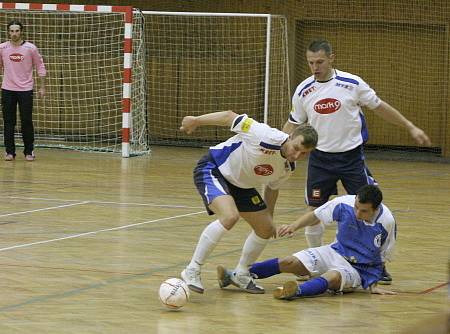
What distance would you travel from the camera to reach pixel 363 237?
293 inches

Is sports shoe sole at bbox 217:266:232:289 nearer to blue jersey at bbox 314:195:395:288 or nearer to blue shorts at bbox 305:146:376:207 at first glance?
blue jersey at bbox 314:195:395:288

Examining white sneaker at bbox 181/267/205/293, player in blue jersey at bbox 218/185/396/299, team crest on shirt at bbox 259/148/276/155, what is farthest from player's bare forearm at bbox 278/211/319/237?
white sneaker at bbox 181/267/205/293

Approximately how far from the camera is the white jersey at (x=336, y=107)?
27.8ft

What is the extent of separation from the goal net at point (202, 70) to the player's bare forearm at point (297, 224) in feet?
45.6

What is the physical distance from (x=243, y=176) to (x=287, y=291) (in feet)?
2.99

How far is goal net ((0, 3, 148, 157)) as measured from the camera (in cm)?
2145

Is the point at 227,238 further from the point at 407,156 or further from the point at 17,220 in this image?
the point at 407,156

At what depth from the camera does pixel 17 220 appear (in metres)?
10.8

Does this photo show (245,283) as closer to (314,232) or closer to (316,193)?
(314,232)

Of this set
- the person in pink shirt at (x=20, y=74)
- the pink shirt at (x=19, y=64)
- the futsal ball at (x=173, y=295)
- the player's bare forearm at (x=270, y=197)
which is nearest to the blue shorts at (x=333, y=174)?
the player's bare forearm at (x=270, y=197)

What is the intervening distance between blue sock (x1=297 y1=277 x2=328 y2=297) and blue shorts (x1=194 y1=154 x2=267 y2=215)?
67 cm

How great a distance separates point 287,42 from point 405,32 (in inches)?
90.0

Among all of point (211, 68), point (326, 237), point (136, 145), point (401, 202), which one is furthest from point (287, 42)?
point (326, 237)

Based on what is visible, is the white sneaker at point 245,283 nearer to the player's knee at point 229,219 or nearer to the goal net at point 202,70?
the player's knee at point 229,219
